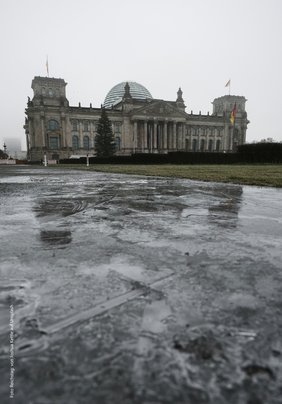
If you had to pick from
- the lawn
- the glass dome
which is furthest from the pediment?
the lawn

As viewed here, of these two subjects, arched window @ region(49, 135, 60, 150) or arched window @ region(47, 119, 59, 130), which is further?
arched window @ region(49, 135, 60, 150)

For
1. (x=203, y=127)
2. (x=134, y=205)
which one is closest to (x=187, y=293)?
(x=134, y=205)

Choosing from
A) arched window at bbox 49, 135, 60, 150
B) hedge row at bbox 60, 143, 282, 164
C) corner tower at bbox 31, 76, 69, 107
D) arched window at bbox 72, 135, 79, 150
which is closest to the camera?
hedge row at bbox 60, 143, 282, 164

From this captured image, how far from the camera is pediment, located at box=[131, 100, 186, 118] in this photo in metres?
80.4

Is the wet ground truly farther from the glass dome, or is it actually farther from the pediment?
the glass dome

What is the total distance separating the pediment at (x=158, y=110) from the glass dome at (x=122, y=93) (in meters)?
14.5

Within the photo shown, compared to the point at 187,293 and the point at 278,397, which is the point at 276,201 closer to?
the point at 187,293

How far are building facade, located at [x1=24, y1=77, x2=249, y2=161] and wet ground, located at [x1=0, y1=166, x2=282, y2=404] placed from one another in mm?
73208

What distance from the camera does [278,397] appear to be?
0.95 metres

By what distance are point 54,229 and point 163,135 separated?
276ft

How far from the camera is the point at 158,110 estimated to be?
81.7m

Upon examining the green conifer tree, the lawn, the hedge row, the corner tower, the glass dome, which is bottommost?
the lawn

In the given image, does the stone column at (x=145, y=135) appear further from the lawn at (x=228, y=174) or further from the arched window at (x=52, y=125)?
the lawn at (x=228, y=174)

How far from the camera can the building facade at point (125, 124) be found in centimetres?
7612
